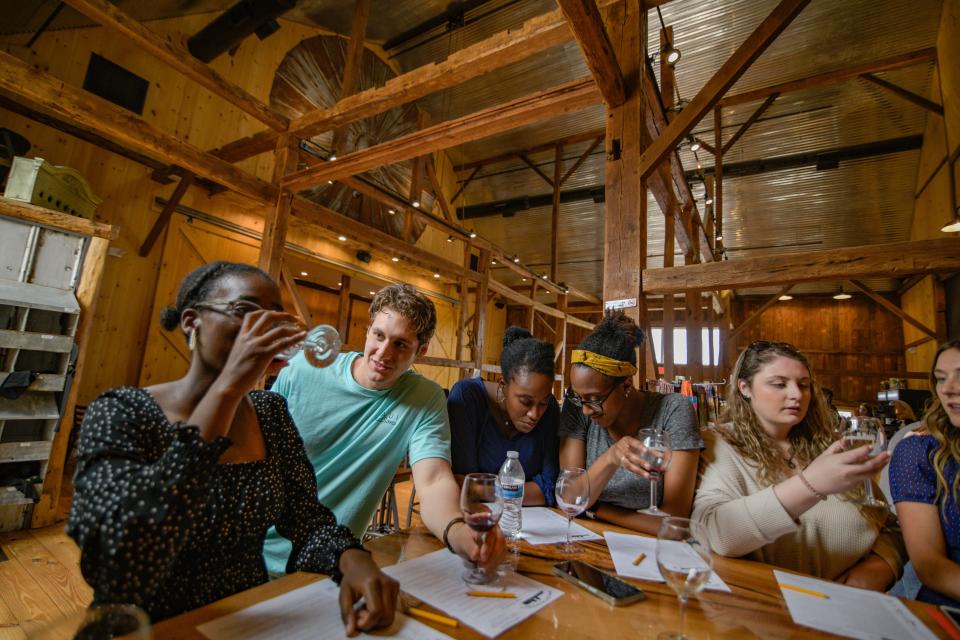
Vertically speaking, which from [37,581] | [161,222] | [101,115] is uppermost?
[161,222]

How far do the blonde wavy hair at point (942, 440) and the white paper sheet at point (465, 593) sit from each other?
1857mm

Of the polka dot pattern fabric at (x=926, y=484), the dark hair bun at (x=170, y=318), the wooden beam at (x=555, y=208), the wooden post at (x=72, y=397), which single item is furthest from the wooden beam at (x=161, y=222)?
the polka dot pattern fabric at (x=926, y=484)

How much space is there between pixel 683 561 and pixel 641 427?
115 cm

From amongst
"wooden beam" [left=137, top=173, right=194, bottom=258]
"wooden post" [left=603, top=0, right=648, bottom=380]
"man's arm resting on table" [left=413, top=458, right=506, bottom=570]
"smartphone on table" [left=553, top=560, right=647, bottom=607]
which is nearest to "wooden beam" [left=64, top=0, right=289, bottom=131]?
"wooden beam" [left=137, top=173, right=194, bottom=258]

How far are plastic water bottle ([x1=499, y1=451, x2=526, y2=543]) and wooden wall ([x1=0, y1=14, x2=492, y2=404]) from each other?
17.5 ft

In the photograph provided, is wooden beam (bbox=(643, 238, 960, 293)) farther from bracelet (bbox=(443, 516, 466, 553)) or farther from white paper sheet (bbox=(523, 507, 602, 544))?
bracelet (bbox=(443, 516, 466, 553))

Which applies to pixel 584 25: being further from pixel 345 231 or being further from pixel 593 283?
pixel 593 283

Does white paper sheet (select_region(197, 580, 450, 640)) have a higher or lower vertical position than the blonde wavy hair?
lower

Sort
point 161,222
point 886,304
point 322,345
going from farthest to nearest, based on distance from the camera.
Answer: point 886,304, point 161,222, point 322,345

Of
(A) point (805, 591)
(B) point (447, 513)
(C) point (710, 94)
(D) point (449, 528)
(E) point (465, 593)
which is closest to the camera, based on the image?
(E) point (465, 593)

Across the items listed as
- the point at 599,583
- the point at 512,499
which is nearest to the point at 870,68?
the point at 512,499

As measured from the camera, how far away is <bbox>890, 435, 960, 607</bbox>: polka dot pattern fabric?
1762mm

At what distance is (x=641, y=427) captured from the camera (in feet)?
7.13

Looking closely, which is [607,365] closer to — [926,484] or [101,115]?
[926,484]
